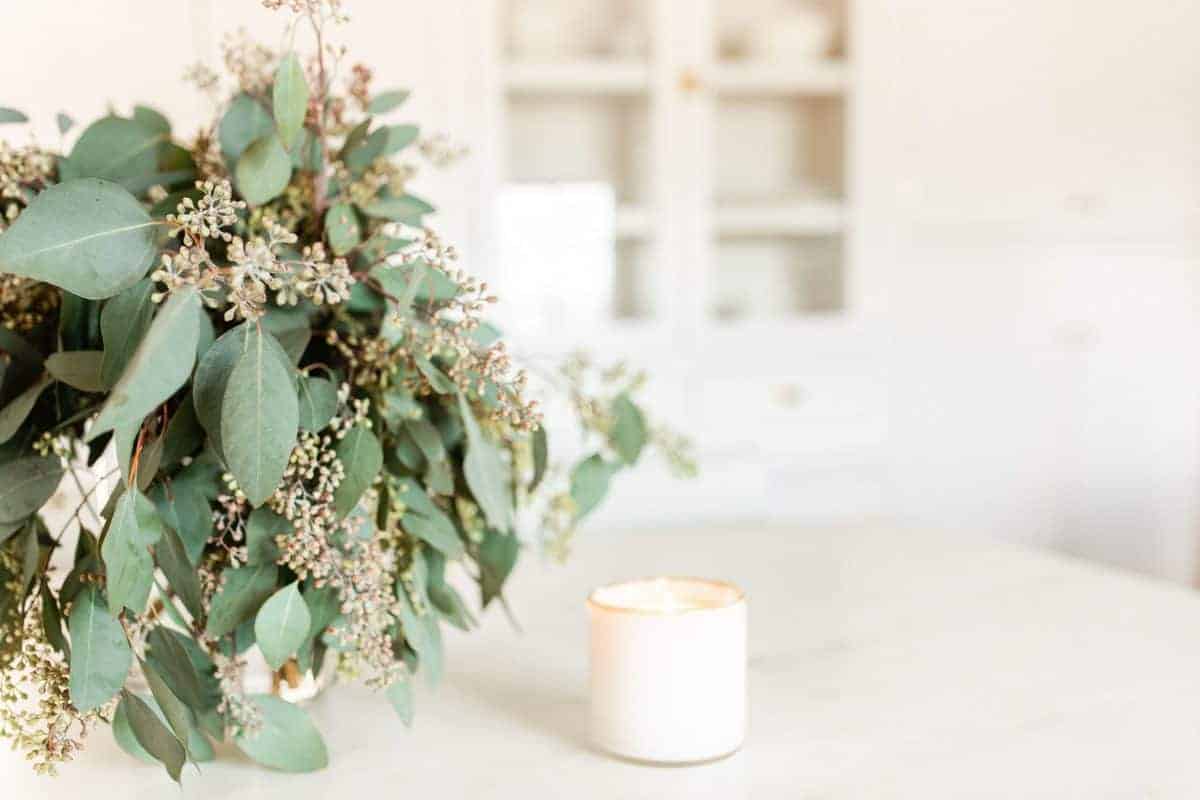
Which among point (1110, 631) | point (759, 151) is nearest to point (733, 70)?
point (759, 151)

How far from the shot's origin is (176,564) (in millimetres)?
551

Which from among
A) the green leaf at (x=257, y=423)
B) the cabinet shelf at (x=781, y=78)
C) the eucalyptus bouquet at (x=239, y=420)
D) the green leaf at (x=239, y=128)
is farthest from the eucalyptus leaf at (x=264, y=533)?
the cabinet shelf at (x=781, y=78)

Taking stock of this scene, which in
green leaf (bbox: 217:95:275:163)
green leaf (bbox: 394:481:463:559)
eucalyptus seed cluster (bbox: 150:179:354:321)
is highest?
green leaf (bbox: 217:95:275:163)

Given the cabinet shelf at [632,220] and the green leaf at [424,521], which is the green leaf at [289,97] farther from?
the cabinet shelf at [632,220]

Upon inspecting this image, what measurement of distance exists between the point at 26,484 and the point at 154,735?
14 centimetres

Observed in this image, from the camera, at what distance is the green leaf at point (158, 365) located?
0.42 meters

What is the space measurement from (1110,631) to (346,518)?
1.90ft

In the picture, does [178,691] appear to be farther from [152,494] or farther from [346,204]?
[346,204]

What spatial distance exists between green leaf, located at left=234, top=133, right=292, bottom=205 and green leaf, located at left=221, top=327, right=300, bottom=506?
0.12 m

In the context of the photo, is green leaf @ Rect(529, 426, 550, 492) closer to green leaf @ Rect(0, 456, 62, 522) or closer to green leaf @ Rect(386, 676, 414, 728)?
green leaf @ Rect(386, 676, 414, 728)

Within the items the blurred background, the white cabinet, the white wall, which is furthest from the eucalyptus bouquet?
the white wall

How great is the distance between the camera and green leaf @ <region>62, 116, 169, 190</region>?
2.15 ft

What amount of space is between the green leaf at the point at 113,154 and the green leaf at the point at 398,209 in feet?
0.41

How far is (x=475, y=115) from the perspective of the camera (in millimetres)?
2447
